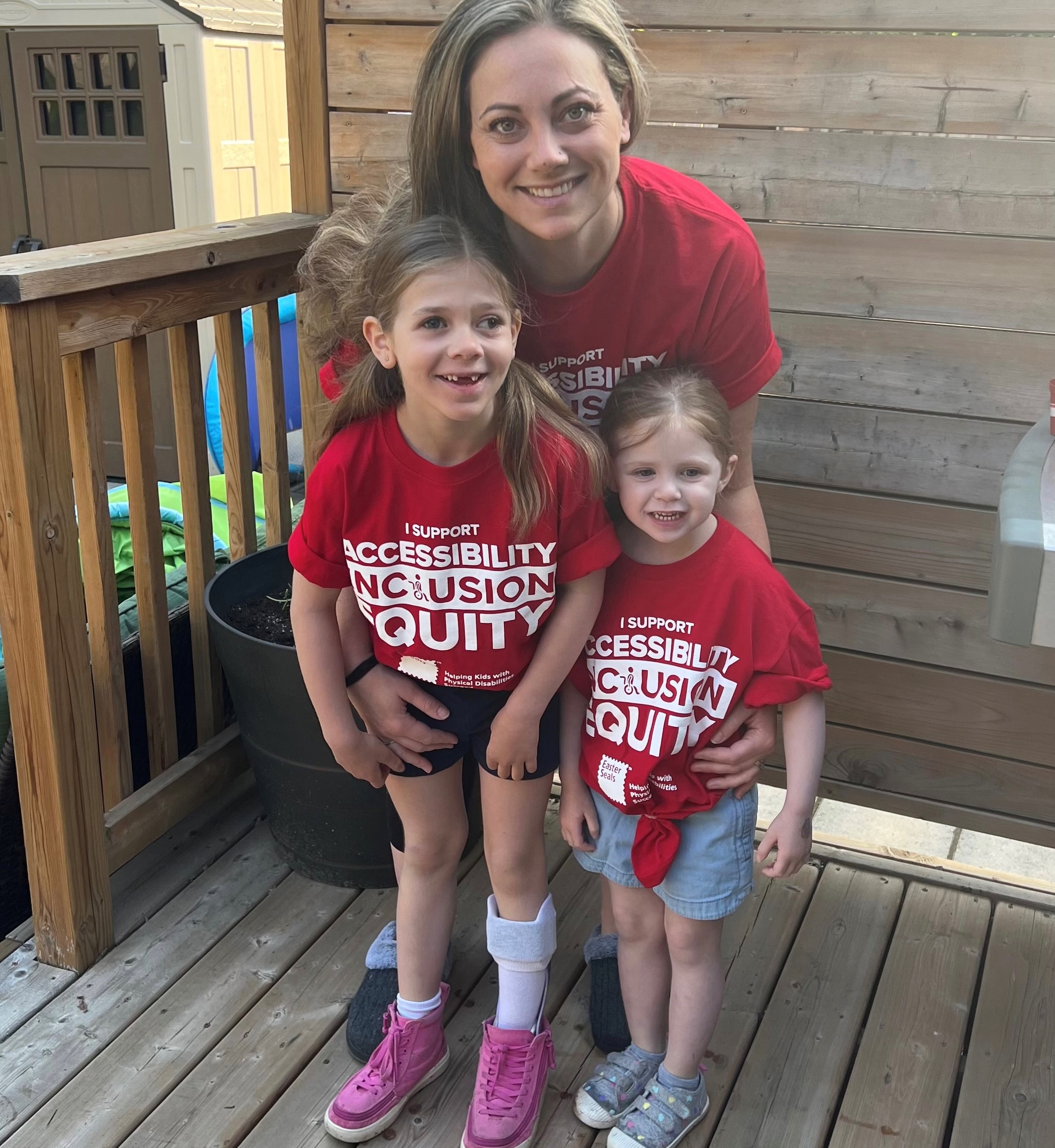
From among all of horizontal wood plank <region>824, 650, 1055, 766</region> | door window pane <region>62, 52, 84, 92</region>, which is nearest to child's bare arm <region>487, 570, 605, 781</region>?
horizontal wood plank <region>824, 650, 1055, 766</region>

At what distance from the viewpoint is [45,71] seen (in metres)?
6.17

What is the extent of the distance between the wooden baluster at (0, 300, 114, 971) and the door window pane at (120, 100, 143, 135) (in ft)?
16.5

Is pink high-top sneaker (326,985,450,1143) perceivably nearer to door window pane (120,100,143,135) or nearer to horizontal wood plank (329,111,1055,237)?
horizontal wood plank (329,111,1055,237)

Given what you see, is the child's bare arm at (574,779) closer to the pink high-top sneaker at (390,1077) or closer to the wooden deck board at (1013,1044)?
the pink high-top sneaker at (390,1077)

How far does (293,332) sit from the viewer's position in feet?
12.0

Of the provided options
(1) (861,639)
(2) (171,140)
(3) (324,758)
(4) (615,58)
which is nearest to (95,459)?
(3) (324,758)

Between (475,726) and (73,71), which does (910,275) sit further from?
(73,71)

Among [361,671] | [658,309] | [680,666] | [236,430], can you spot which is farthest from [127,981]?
[658,309]

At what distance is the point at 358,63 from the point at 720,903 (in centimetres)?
167

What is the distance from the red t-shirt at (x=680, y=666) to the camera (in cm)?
144

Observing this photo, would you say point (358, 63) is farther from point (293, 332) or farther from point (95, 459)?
point (293, 332)

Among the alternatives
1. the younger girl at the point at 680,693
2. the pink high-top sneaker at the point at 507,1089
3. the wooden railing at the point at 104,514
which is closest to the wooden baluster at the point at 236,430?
the wooden railing at the point at 104,514

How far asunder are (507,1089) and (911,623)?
3.57ft

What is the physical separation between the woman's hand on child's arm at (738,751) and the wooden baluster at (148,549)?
1.04 m
